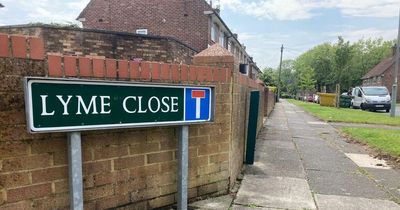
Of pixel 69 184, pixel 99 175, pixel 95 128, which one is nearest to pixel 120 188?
pixel 99 175

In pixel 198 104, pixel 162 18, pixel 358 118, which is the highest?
pixel 162 18

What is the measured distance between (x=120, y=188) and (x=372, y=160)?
5.47 metres

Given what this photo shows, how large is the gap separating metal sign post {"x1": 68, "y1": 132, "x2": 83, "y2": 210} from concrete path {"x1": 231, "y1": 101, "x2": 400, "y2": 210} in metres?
1.81

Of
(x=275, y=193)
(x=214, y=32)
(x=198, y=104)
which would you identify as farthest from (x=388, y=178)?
(x=214, y=32)

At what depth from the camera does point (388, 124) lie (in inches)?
520

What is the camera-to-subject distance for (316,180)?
494 centimetres

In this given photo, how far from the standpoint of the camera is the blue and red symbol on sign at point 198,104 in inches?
134

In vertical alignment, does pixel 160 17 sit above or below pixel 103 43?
above

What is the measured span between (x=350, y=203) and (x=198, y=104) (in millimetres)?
2259

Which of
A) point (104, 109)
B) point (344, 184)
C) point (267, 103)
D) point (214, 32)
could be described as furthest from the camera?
point (214, 32)

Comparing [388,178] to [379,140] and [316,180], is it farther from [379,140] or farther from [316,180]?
[379,140]

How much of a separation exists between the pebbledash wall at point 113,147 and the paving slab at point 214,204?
0.37 ft

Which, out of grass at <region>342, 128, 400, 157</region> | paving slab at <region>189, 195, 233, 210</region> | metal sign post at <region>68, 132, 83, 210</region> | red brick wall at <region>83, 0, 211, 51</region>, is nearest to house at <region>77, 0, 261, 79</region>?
red brick wall at <region>83, 0, 211, 51</region>

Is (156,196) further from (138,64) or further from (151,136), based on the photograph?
(138,64)
